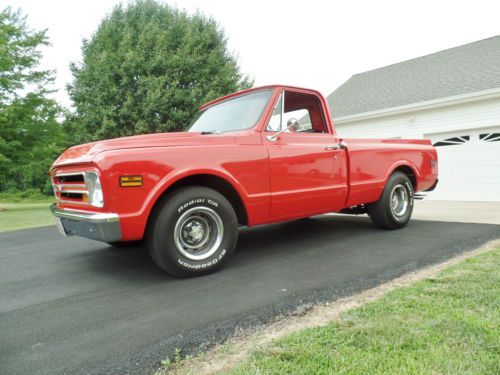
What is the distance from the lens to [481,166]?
393 inches

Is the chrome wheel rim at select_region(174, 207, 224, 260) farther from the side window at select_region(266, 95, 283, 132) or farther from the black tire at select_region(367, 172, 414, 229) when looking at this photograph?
the black tire at select_region(367, 172, 414, 229)

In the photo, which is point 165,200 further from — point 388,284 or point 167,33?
point 167,33

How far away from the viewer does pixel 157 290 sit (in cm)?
297

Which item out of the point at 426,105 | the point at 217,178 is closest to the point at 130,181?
the point at 217,178

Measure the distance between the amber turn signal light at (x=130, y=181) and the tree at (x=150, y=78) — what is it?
1280 centimetres

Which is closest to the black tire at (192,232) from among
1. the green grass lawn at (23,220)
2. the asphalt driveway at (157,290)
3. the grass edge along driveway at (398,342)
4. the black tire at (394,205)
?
the asphalt driveway at (157,290)

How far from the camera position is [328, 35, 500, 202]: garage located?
9.85m

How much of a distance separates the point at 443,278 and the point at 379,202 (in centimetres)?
222

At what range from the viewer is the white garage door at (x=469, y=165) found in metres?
9.78

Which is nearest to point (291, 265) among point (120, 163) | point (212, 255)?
point (212, 255)

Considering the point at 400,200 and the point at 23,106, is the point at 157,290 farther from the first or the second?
the point at 23,106

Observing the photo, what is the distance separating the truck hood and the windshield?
502mm

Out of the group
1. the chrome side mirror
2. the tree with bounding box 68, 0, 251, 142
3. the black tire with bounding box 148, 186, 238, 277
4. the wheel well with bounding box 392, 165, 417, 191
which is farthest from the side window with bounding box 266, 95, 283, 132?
the tree with bounding box 68, 0, 251, 142

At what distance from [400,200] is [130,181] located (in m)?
4.24
